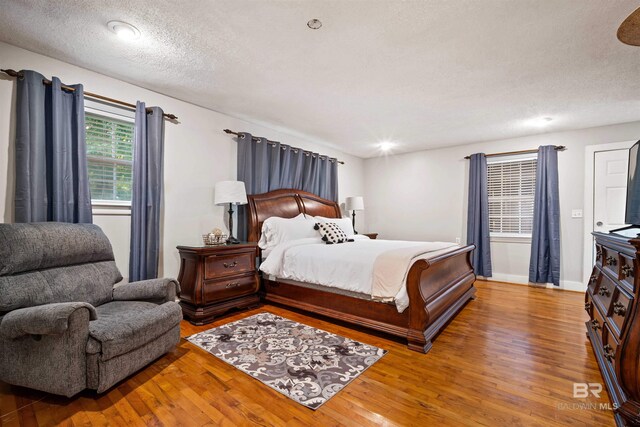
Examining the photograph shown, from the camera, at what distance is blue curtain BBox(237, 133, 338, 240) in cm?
399

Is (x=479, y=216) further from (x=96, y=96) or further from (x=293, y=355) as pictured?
(x=96, y=96)

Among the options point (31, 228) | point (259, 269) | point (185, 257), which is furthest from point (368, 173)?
point (31, 228)

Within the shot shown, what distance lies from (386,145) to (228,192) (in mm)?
3224

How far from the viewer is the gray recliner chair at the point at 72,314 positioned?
162 centimetres

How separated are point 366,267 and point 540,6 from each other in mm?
2236

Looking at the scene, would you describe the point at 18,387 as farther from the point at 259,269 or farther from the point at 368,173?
the point at 368,173

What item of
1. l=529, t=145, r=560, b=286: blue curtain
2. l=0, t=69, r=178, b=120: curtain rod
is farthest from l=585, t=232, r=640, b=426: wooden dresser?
l=0, t=69, r=178, b=120: curtain rod

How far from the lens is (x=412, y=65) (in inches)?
102

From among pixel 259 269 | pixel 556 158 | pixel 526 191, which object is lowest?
pixel 259 269

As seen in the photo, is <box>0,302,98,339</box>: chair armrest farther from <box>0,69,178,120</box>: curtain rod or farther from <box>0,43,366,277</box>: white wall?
<box>0,69,178,120</box>: curtain rod

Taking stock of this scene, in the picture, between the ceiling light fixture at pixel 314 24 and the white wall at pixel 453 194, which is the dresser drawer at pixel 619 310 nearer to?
the ceiling light fixture at pixel 314 24

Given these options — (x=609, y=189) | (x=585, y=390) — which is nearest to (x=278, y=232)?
(x=585, y=390)

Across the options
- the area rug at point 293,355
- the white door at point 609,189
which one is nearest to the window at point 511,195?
the white door at point 609,189

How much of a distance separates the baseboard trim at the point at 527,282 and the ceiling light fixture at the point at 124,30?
5.72m
